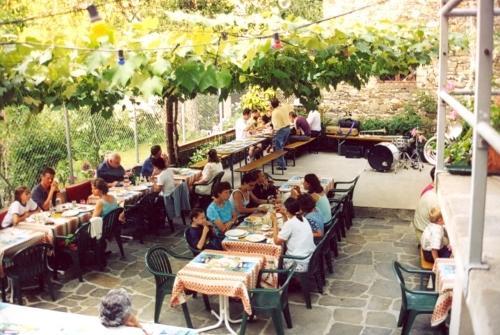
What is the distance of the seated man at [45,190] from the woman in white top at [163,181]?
1866mm

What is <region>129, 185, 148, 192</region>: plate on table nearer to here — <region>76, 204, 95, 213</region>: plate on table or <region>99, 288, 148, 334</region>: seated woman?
<region>76, 204, 95, 213</region>: plate on table

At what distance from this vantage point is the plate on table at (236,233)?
7.66 m

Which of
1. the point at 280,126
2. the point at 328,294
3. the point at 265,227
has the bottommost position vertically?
the point at 328,294

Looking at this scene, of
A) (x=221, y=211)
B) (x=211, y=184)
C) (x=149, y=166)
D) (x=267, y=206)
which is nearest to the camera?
(x=221, y=211)

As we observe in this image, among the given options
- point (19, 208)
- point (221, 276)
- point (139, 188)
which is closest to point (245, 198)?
point (139, 188)

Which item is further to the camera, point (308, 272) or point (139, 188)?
point (139, 188)


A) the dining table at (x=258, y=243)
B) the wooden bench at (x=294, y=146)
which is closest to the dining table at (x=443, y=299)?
the dining table at (x=258, y=243)

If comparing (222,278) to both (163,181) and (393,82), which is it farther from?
(393,82)

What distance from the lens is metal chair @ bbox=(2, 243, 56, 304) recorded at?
23.4ft

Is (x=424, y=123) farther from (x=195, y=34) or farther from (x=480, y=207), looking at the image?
(x=480, y=207)

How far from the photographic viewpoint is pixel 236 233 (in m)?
7.75

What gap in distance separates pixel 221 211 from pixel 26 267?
2856mm

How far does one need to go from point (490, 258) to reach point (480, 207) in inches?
13.3

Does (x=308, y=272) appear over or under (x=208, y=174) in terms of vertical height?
under
